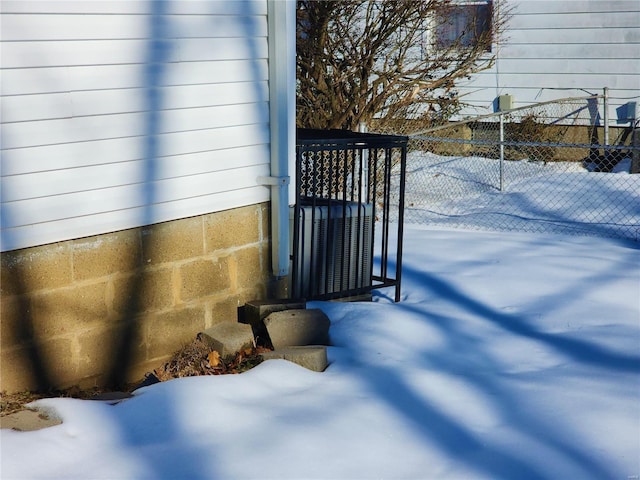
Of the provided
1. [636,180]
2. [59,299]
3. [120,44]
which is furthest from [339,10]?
[59,299]

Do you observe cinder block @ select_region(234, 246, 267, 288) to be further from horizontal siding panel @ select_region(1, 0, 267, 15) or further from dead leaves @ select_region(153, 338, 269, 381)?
horizontal siding panel @ select_region(1, 0, 267, 15)

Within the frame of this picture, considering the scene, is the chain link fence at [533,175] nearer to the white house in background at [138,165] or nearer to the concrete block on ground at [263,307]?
the white house in background at [138,165]

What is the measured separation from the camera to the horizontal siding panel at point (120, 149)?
12.9ft

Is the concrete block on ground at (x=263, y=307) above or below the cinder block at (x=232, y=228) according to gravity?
below

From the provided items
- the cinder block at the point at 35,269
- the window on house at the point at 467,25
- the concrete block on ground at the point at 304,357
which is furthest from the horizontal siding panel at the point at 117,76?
the window on house at the point at 467,25

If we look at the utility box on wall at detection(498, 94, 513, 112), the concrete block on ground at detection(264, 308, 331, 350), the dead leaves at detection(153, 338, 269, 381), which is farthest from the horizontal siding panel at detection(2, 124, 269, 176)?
the utility box on wall at detection(498, 94, 513, 112)

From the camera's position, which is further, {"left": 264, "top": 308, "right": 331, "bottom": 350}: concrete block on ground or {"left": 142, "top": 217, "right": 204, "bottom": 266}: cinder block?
{"left": 264, "top": 308, "right": 331, "bottom": 350}: concrete block on ground

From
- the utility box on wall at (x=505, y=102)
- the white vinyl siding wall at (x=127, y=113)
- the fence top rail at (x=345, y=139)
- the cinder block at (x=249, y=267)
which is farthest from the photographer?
the utility box on wall at (x=505, y=102)

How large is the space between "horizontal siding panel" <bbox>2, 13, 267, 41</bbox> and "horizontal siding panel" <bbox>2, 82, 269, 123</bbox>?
0.29m

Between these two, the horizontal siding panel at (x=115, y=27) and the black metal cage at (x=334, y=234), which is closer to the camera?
the horizontal siding panel at (x=115, y=27)

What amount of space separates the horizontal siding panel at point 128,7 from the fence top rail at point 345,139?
94cm

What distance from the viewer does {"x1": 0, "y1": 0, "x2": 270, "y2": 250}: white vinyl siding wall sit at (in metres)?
3.92

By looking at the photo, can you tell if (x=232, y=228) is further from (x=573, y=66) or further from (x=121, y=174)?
(x=573, y=66)

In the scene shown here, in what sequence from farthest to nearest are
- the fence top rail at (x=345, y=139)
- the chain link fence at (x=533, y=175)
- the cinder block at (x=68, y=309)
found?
the chain link fence at (x=533, y=175) < the fence top rail at (x=345, y=139) < the cinder block at (x=68, y=309)
